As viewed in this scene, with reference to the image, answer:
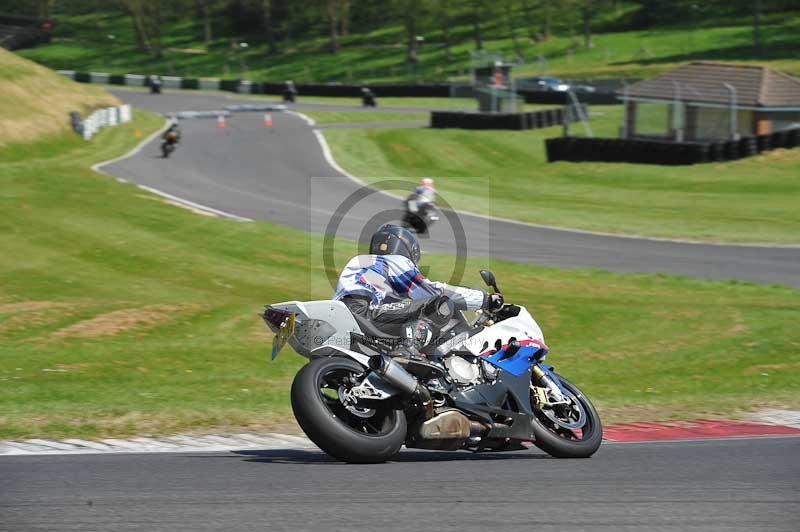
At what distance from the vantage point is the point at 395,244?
7.94m

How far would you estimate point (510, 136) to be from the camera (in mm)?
46906

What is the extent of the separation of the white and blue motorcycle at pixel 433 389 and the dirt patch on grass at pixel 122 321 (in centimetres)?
745

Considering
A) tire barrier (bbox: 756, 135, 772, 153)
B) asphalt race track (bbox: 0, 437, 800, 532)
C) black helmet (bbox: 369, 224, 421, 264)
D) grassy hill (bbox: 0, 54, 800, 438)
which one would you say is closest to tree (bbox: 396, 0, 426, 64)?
tire barrier (bbox: 756, 135, 772, 153)

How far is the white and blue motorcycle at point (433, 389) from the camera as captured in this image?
23.7 feet

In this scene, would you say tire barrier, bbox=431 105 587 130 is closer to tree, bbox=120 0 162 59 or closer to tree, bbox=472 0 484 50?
tree, bbox=472 0 484 50

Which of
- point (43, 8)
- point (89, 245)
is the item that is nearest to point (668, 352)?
point (89, 245)

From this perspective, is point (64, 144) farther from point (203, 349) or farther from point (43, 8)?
point (43, 8)

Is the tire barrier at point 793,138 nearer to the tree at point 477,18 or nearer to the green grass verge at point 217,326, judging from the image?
the green grass verge at point 217,326

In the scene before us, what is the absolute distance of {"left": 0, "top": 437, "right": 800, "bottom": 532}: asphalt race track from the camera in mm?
5762

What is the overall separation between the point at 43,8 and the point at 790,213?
377ft

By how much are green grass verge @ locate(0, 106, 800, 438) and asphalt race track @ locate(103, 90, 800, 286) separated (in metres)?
1.73

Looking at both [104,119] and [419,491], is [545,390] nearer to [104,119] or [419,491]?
[419,491]

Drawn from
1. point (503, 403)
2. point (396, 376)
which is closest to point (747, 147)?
point (503, 403)

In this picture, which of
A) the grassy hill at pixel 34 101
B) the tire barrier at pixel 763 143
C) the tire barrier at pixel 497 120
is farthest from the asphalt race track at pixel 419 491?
the tire barrier at pixel 497 120
